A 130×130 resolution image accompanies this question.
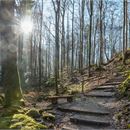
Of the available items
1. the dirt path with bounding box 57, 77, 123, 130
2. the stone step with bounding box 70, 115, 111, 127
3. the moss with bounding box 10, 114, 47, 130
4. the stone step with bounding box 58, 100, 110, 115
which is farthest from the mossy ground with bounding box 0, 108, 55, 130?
the stone step with bounding box 58, 100, 110, 115

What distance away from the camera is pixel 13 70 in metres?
9.80

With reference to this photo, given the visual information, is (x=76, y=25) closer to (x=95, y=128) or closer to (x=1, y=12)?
(x=1, y=12)

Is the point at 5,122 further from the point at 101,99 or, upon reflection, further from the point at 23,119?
the point at 101,99

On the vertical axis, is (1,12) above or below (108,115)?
above

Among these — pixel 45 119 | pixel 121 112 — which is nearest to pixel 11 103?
pixel 45 119

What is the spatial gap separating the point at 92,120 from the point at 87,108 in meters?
1.45

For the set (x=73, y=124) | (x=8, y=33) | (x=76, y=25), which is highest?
(x=76, y=25)

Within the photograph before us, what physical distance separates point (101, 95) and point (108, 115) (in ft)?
9.36

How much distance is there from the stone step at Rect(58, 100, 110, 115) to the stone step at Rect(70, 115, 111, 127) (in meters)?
0.26

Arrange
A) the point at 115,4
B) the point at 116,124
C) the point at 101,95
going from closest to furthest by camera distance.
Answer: the point at 116,124, the point at 101,95, the point at 115,4

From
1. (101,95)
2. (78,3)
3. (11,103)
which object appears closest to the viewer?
(11,103)

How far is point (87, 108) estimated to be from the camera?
9180 mm

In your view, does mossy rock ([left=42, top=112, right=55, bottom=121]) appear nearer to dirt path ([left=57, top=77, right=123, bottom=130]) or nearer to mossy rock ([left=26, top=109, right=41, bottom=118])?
mossy rock ([left=26, top=109, right=41, bottom=118])

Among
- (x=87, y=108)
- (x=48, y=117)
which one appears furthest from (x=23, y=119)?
(x=87, y=108)
